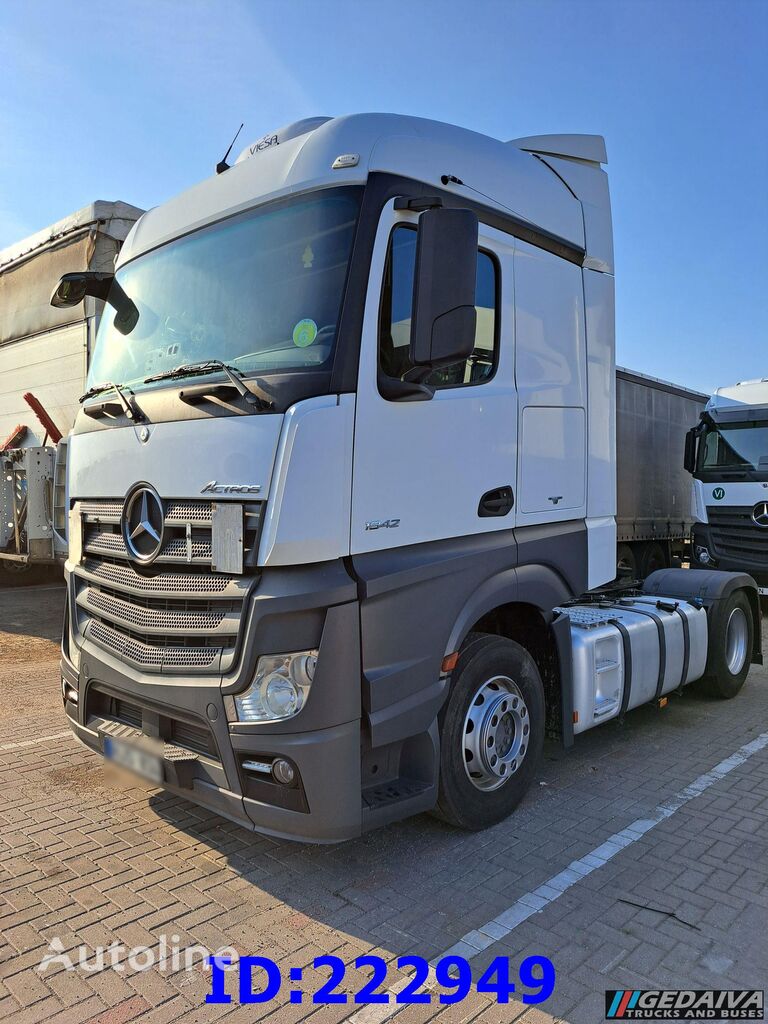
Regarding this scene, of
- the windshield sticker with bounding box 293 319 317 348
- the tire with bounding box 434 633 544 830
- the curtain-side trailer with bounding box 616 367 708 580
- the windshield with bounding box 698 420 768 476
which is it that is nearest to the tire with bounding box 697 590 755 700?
the tire with bounding box 434 633 544 830

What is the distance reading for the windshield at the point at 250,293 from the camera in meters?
3.18

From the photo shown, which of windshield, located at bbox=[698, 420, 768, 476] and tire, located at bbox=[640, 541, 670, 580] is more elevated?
windshield, located at bbox=[698, 420, 768, 476]

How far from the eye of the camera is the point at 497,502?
12.7 feet

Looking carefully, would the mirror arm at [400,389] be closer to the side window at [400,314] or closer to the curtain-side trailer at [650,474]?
the side window at [400,314]

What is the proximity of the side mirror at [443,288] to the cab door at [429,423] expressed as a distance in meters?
0.14

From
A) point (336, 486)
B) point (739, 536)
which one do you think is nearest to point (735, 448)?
point (739, 536)

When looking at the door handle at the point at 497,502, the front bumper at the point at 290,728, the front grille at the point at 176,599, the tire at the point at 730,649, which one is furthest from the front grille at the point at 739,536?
the front grille at the point at 176,599

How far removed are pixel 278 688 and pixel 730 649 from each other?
515cm

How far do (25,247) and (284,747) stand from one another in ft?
24.8

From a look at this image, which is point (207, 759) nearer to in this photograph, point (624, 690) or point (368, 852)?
point (368, 852)

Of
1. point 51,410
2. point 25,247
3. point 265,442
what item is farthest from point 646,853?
point 25,247

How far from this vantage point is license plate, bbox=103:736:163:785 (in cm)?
328

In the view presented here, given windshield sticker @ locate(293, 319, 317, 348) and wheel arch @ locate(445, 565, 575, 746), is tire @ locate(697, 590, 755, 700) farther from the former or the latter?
windshield sticker @ locate(293, 319, 317, 348)

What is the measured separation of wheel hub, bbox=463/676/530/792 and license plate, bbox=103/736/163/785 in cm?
146
